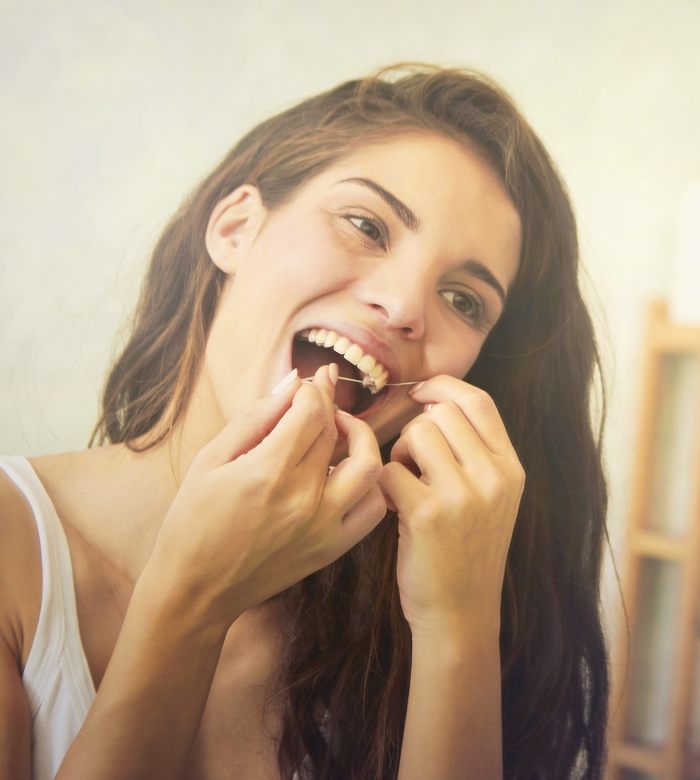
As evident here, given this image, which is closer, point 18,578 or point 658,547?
point 18,578

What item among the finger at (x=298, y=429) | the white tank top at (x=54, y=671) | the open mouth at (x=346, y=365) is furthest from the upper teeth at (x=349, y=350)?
the white tank top at (x=54, y=671)

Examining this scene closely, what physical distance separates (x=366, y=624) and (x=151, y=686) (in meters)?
0.29

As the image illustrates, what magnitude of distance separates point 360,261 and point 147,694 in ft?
1.49

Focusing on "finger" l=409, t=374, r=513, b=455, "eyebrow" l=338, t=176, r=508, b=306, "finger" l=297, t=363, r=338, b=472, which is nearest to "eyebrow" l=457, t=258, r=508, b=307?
"eyebrow" l=338, t=176, r=508, b=306

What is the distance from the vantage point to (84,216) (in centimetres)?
86

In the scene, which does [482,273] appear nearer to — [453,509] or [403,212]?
[403,212]

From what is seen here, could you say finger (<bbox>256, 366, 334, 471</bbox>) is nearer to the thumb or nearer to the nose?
the thumb

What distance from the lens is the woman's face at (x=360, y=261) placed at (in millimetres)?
811

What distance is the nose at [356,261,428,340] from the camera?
81cm

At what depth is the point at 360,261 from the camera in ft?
2.68

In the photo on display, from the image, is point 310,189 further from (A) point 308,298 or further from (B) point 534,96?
(B) point 534,96

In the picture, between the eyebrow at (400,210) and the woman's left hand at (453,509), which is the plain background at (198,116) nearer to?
the eyebrow at (400,210)

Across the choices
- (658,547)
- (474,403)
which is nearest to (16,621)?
(474,403)

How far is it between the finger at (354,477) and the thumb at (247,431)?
0.24ft
